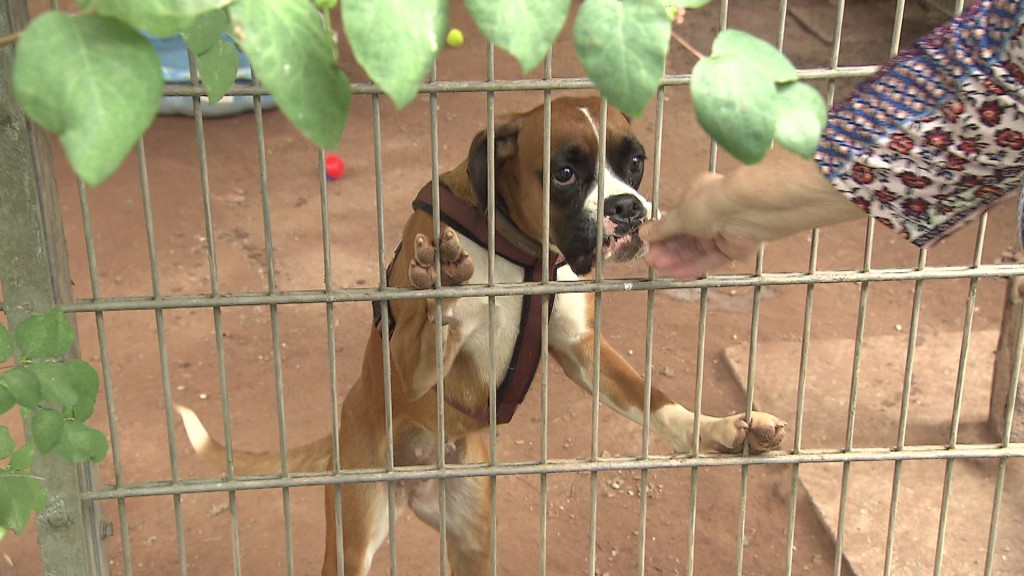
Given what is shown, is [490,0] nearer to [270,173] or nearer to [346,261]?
[346,261]

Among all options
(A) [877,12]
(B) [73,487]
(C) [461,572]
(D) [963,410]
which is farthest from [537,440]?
(A) [877,12]

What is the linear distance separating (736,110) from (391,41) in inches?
12.0

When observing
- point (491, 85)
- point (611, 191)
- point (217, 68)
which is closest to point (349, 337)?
point (611, 191)

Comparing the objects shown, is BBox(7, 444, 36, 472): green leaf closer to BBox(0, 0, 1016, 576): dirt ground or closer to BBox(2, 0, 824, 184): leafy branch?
BBox(0, 0, 1016, 576): dirt ground

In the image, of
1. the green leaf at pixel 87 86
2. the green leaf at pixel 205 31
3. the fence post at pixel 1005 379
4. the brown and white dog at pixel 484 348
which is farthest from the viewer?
the fence post at pixel 1005 379

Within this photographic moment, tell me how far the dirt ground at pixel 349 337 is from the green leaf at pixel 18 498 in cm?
48

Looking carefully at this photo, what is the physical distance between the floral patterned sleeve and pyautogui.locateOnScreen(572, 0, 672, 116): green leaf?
0.78 m

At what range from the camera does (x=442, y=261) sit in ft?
7.36

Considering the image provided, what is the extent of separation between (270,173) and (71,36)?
5.62 m

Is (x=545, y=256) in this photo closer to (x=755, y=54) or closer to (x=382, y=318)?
(x=382, y=318)

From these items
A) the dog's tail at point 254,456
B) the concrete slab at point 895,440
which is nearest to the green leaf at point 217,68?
the dog's tail at point 254,456

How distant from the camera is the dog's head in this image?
2.58 metres

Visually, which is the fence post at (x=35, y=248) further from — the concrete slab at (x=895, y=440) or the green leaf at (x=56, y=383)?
the concrete slab at (x=895, y=440)

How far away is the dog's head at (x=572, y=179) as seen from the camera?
2578 millimetres
